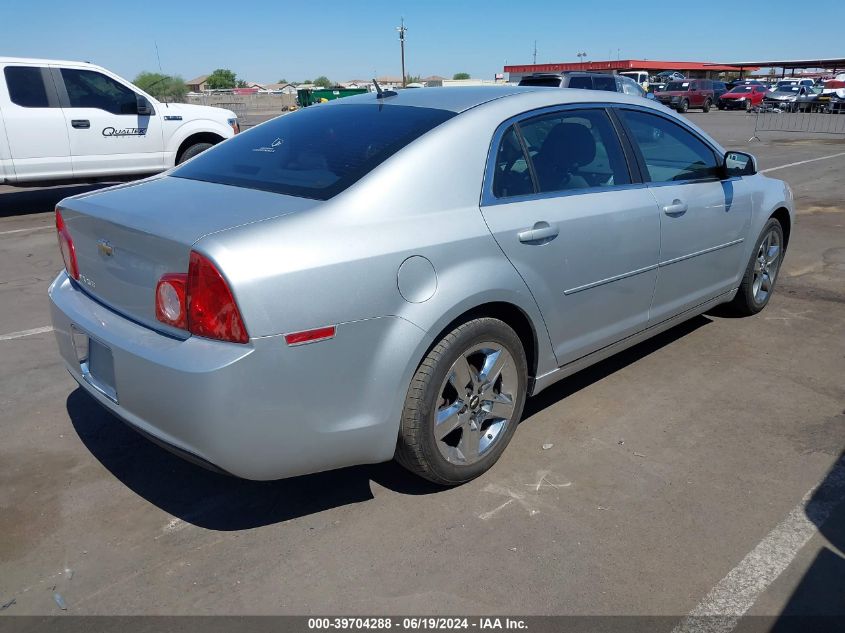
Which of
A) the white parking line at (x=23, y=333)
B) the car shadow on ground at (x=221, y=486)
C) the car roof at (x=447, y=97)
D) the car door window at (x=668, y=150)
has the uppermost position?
the car roof at (x=447, y=97)

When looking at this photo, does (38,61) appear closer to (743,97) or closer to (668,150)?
(668,150)

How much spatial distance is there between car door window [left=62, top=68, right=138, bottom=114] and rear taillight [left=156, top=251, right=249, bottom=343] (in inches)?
340

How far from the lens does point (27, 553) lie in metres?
2.72

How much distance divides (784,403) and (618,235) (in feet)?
4.69

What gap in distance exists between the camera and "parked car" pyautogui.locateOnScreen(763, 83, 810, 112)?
37125 mm

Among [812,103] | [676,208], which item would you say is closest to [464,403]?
[676,208]

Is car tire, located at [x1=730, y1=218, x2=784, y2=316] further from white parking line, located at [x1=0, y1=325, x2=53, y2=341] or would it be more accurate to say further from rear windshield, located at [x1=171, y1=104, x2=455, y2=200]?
white parking line, located at [x1=0, y1=325, x2=53, y2=341]

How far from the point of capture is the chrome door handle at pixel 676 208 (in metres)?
3.90

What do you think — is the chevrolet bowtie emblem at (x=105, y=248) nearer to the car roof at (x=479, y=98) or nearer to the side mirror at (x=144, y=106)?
the car roof at (x=479, y=98)

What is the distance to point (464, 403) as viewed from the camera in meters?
3.04

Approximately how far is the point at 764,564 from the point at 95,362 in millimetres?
2721

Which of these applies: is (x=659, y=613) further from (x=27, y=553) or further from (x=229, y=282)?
(x=27, y=553)

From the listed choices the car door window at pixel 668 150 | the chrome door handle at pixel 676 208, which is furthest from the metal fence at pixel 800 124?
the chrome door handle at pixel 676 208

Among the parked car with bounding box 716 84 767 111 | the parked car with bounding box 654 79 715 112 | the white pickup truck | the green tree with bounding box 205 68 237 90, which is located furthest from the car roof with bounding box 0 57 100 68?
the green tree with bounding box 205 68 237 90
